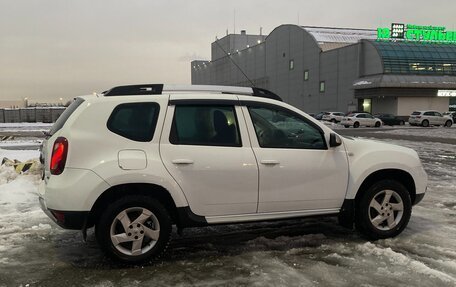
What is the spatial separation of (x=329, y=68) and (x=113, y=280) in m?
63.1

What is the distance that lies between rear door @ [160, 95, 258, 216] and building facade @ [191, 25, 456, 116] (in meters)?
44.2

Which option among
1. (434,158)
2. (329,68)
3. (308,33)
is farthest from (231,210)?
(308,33)

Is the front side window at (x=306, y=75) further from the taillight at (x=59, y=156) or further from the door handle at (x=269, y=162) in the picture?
the taillight at (x=59, y=156)

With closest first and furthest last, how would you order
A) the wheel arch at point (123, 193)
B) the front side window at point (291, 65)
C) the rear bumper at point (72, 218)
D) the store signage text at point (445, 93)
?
1. the rear bumper at point (72, 218)
2. the wheel arch at point (123, 193)
3. the store signage text at point (445, 93)
4. the front side window at point (291, 65)

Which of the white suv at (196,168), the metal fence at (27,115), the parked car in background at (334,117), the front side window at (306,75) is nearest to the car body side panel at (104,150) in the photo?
the white suv at (196,168)

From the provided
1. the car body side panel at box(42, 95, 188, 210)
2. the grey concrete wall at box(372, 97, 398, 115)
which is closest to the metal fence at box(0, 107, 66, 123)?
the grey concrete wall at box(372, 97, 398, 115)

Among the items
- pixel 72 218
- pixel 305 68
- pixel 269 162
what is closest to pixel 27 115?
pixel 305 68

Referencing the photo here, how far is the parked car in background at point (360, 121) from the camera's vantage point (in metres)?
41.4

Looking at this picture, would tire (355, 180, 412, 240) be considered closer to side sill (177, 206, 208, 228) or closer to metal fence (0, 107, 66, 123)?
side sill (177, 206, 208, 228)

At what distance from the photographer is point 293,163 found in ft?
16.4

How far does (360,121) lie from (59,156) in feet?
130

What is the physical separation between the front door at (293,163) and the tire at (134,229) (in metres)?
1.12

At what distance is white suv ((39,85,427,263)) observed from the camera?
4418mm

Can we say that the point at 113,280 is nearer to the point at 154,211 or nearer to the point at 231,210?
the point at 154,211
